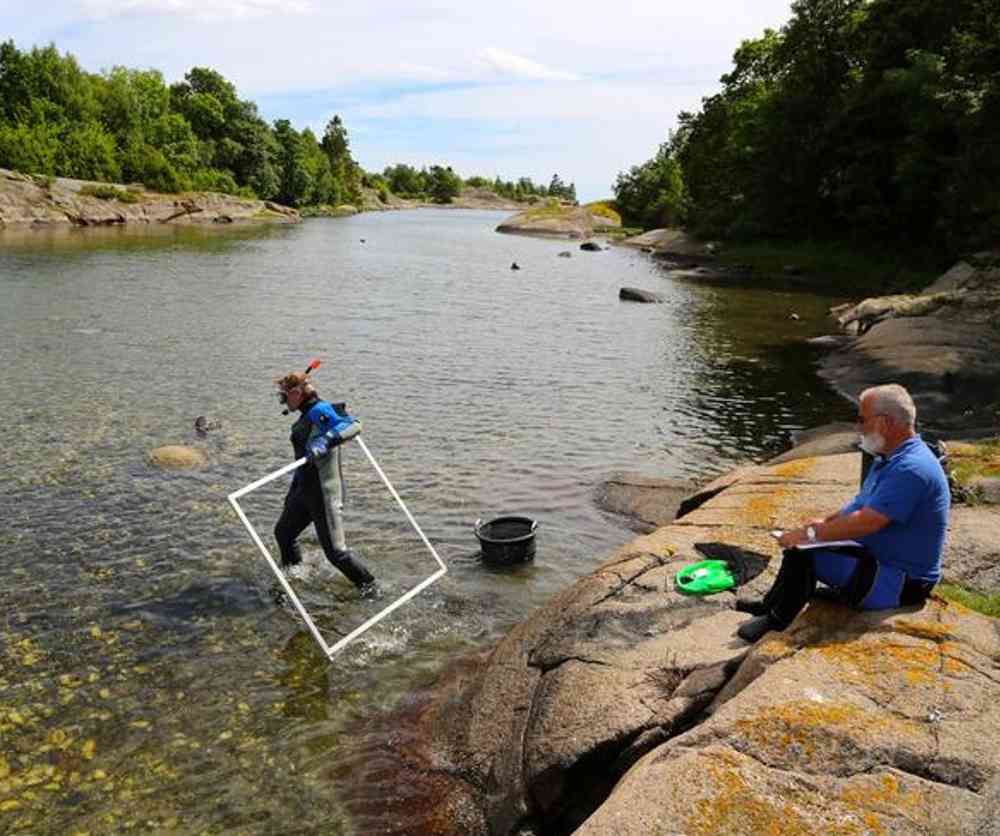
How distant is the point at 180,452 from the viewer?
760 inches

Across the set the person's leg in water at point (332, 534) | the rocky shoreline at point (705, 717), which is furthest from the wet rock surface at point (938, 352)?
the person's leg in water at point (332, 534)

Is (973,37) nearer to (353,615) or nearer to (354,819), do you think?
(353,615)

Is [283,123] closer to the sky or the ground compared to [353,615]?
closer to the sky

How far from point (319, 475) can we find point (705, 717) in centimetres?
680

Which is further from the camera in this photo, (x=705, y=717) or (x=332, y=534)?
(x=332, y=534)

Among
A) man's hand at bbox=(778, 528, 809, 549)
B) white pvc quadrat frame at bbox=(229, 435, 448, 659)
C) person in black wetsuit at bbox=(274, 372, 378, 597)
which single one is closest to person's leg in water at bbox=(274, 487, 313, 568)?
person in black wetsuit at bbox=(274, 372, 378, 597)

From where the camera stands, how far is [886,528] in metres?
8.16

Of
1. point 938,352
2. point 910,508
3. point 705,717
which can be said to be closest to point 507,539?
point 705,717

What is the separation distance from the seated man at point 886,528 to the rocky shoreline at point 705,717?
29cm

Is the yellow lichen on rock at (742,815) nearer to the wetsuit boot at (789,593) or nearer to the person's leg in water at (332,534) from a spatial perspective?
the wetsuit boot at (789,593)

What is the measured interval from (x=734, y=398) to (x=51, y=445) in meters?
19.7

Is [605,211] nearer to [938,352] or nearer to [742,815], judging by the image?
[938,352]

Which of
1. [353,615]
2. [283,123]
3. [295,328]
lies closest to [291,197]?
[283,123]

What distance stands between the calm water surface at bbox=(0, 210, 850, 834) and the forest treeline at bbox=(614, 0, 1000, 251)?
1496 centimetres
